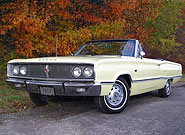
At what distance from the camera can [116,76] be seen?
4285 mm

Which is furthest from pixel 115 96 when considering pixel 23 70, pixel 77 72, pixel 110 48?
pixel 23 70

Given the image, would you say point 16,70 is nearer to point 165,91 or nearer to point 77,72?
point 77,72

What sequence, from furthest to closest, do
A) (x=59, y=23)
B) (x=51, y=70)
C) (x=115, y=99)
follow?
(x=59, y=23) → (x=115, y=99) → (x=51, y=70)

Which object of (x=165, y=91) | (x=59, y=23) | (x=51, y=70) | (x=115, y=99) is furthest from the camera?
(x=59, y=23)

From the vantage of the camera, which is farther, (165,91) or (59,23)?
(59,23)

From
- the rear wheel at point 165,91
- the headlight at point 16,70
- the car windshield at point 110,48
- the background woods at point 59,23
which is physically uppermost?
the background woods at point 59,23

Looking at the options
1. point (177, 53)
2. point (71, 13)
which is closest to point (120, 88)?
point (71, 13)

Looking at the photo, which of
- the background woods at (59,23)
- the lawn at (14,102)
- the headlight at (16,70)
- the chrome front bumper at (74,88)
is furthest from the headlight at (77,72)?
the background woods at (59,23)

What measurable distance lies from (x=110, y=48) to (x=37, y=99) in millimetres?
2035

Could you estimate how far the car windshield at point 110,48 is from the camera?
542 centimetres

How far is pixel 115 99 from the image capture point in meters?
4.48

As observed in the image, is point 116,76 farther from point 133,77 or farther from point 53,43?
point 53,43

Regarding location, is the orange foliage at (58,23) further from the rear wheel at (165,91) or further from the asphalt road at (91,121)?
the rear wheel at (165,91)

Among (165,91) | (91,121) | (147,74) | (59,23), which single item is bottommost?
(165,91)
